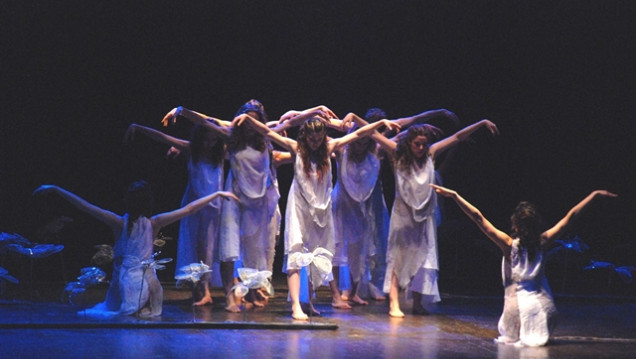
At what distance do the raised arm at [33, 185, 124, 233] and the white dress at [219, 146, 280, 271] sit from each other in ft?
2.50

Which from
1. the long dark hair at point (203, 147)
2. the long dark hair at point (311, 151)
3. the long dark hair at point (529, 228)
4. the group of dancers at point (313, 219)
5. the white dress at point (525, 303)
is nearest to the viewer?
the white dress at point (525, 303)

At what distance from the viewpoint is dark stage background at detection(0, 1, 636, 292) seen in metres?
7.88

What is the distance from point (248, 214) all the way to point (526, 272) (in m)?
2.00

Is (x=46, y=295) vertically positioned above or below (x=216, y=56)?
below

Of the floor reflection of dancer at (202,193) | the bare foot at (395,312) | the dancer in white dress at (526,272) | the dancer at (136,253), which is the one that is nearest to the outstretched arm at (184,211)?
the dancer at (136,253)

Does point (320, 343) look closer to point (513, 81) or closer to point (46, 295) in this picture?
point (46, 295)

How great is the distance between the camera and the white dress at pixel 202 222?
21.0ft

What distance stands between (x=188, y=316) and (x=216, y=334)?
65 cm

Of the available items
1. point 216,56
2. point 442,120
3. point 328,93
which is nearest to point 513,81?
point 442,120

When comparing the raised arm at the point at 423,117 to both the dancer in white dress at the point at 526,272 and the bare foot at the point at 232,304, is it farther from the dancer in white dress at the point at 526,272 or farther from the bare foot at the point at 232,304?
the bare foot at the point at 232,304

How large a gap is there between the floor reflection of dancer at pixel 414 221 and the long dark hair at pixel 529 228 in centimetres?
102

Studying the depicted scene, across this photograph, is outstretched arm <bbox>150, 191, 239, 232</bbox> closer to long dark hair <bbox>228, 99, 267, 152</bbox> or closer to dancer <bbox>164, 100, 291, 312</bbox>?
dancer <bbox>164, 100, 291, 312</bbox>

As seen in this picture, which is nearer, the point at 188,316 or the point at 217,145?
the point at 188,316

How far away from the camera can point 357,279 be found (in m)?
6.64
